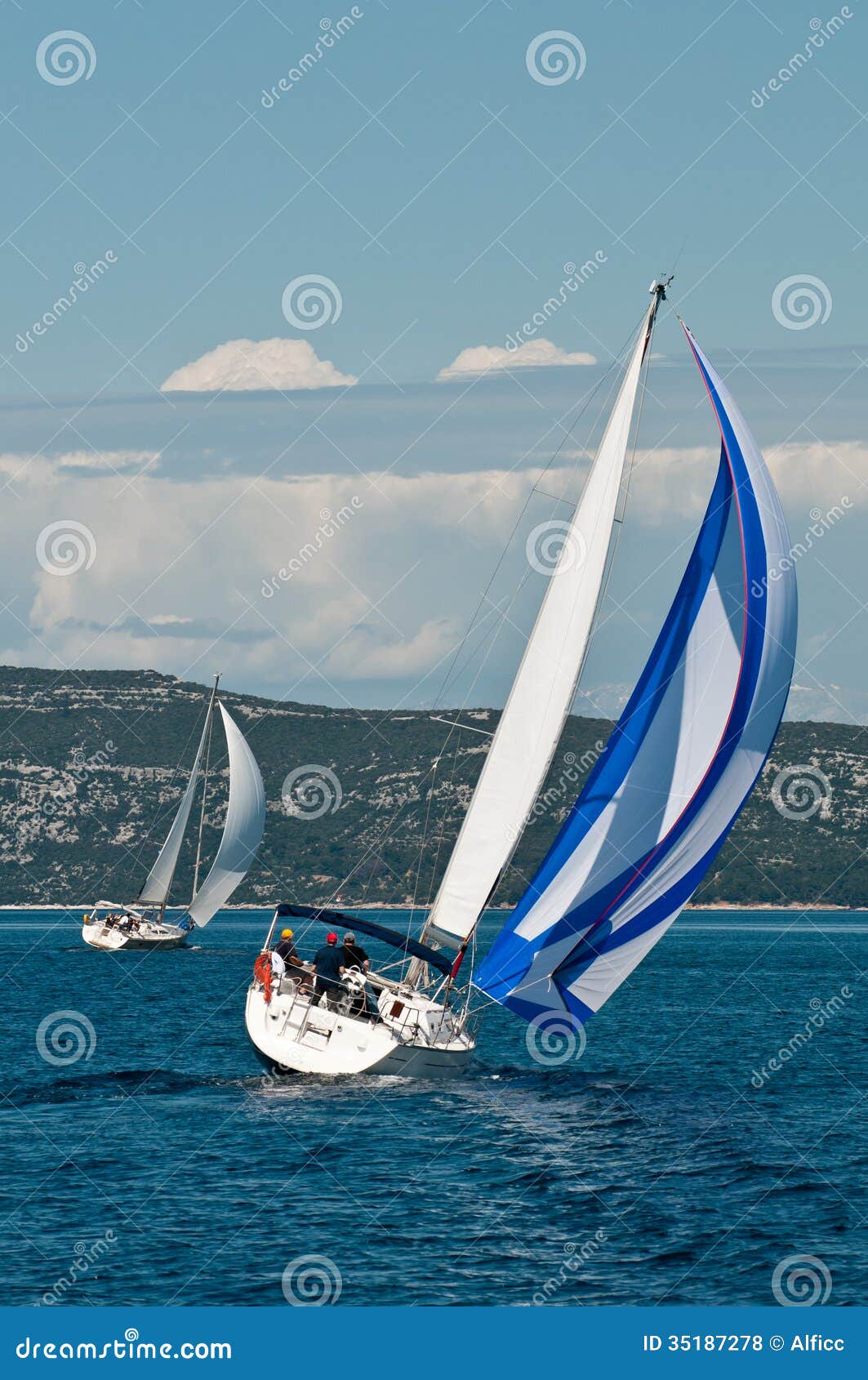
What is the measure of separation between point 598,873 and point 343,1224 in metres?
8.03

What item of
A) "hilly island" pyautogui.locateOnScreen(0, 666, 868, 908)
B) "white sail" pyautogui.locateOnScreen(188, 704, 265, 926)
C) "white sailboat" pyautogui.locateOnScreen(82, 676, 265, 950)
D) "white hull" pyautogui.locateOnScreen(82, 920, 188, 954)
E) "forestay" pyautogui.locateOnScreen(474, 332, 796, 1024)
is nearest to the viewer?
"forestay" pyautogui.locateOnScreen(474, 332, 796, 1024)

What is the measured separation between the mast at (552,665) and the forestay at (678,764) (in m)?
0.91

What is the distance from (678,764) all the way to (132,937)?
54.3m

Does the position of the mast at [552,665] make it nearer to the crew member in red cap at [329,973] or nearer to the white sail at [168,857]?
the crew member in red cap at [329,973]

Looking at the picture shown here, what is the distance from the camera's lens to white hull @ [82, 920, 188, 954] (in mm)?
76375

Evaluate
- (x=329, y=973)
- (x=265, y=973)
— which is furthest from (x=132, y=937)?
(x=265, y=973)

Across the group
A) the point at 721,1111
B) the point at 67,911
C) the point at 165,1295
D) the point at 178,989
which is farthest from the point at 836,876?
the point at 165,1295

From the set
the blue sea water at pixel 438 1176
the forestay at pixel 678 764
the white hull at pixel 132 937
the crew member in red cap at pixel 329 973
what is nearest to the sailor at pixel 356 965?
the crew member in red cap at pixel 329 973

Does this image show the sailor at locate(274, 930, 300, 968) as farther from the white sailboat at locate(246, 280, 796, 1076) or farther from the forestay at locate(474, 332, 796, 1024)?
the forestay at locate(474, 332, 796, 1024)

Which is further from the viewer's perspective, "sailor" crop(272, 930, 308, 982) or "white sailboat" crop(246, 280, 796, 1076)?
"sailor" crop(272, 930, 308, 982)

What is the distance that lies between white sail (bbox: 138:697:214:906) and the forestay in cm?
4679

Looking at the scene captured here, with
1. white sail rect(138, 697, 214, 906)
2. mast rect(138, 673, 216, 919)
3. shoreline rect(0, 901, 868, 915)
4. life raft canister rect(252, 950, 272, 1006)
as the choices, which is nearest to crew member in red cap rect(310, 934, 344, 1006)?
life raft canister rect(252, 950, 272, 1006)

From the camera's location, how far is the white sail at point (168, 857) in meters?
74.2

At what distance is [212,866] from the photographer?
242 ft
